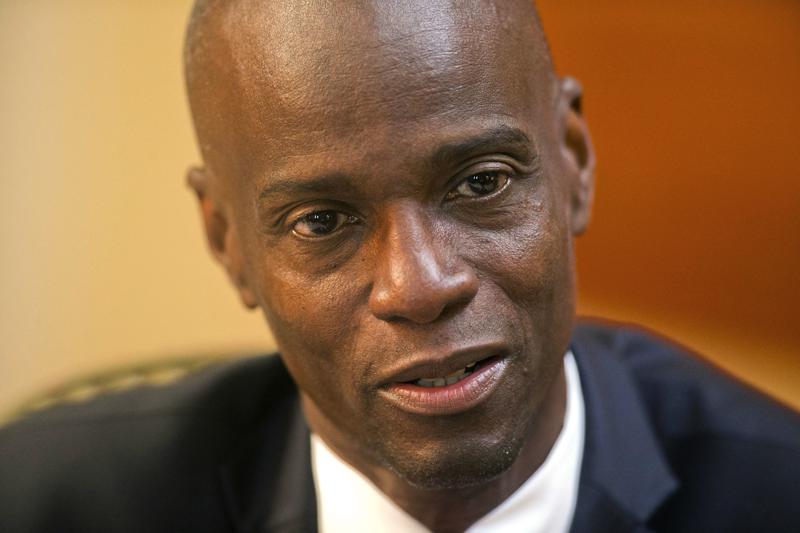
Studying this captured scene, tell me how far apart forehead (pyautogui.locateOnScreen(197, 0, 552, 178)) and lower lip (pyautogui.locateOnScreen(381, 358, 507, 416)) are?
0.30 m

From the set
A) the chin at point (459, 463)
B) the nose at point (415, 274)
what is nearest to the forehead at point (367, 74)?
the nose at point (415, 274)

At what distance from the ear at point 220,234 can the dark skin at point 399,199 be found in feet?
0.28

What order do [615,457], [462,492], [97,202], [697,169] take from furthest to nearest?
[97,202] < [697,169] < [615,457] < [462,492]

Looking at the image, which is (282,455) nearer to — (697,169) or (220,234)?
(220,234)

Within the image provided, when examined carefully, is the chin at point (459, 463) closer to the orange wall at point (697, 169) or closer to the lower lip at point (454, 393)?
the lower lip at point (454, 393)

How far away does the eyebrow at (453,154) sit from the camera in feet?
4.05

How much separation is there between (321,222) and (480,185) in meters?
0.21

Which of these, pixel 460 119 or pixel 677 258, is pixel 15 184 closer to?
pixel 677 258

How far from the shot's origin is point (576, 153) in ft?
5.04

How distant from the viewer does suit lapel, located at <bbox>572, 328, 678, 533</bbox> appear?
A: 4.92 feet

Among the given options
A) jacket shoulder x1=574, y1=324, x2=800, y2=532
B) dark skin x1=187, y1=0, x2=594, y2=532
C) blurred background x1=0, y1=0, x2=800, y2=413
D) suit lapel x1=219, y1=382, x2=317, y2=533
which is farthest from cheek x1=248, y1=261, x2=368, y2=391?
blurred background x1=0, y1=0, x2=800, y2=413

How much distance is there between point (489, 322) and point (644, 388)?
0.60m

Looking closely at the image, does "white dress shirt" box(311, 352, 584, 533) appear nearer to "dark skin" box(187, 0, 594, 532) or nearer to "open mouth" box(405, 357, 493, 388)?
"dark skin" box(187, 0, 594, 532)

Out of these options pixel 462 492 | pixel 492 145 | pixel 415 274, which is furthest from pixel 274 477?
pixel 492 145
